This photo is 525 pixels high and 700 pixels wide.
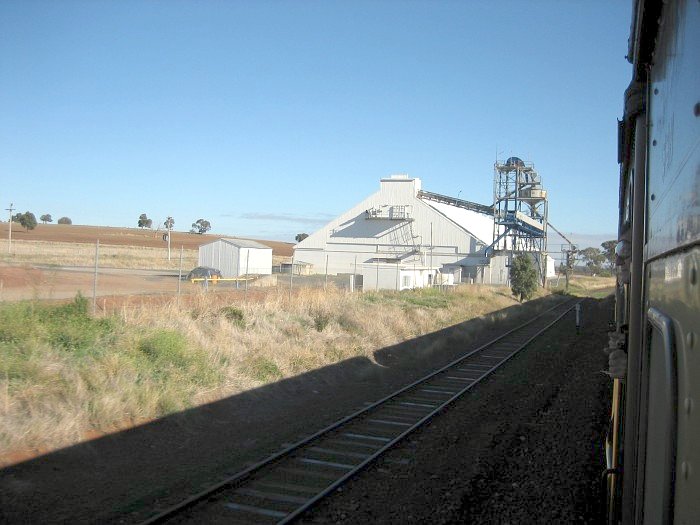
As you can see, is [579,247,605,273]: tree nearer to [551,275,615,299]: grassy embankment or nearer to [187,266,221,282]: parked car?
[551,275,615,299]: grassy embankment

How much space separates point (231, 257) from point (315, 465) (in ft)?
127

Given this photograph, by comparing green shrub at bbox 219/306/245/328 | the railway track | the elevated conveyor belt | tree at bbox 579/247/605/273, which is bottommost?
the railway track

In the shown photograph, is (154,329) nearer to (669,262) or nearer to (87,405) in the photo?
(87,405)

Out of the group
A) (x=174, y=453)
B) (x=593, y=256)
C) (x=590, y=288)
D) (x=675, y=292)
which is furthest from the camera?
(x=593, y=256)

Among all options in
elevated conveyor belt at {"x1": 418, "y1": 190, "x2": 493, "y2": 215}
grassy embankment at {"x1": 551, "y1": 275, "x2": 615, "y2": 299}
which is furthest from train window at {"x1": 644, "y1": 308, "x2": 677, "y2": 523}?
elevated conveyor belt at {"x1": 418, "y1": 190, "x2": 493, "y2": 215}

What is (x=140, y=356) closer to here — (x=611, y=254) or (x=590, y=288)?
(x=611, y=254)

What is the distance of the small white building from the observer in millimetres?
Answer: 45281

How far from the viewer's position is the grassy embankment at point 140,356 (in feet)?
29.1

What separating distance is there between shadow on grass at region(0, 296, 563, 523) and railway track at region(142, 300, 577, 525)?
1.19ft

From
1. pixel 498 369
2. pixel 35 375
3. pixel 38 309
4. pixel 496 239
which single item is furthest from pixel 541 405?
pixel 496 239

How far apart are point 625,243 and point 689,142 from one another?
10.9 feet

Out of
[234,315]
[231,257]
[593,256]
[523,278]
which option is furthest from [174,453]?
[593,256]

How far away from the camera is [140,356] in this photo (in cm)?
1180

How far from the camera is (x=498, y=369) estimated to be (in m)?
16.3
